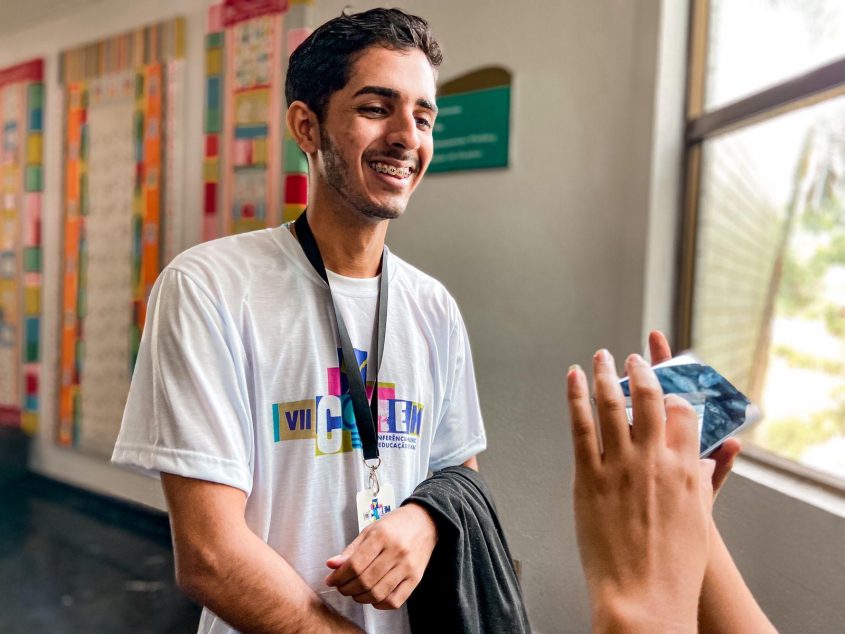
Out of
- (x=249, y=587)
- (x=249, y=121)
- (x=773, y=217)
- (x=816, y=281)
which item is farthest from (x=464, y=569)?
(x=249, y=121)

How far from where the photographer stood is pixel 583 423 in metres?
0.57

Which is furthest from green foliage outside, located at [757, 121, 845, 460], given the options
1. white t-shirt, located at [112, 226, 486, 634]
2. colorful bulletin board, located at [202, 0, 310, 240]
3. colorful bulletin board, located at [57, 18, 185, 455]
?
colorful bulletin board, located at [57, 18, 185, 455]

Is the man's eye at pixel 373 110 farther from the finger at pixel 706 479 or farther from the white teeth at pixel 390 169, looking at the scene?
the finger at pixel 706 479

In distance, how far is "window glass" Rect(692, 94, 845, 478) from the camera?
1.79 m

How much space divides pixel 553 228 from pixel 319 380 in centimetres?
146

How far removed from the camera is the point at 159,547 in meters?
3.77

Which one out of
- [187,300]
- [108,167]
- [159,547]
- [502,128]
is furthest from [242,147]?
[187,300]

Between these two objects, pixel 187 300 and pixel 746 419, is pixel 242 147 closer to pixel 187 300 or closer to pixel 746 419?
pixel 187 300

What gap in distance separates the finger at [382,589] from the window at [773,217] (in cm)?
122

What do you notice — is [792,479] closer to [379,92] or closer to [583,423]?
[379,92]

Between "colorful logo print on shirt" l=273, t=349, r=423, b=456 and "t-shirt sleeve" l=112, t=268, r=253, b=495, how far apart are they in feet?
0.21

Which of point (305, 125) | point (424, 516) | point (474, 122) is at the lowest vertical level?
point (424, 516)

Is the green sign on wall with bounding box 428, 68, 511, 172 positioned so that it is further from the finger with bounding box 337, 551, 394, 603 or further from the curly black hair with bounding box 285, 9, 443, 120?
the finger with bounding box 337, 551, 394, 603

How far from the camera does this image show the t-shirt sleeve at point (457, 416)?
1.35 m
